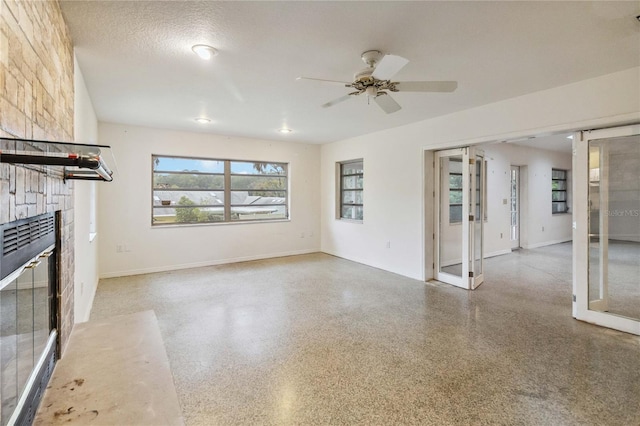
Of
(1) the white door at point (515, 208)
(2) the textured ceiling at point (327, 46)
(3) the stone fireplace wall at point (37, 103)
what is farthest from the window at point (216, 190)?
(1) the white door at point (515, 208)

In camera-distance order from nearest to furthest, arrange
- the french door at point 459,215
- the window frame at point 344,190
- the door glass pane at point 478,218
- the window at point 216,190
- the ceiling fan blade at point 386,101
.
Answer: the ceiling fan blade at point 386,101 → the french door at point 459,215 → the door glass pane at point 478,218 → the window at point 216,190 → the window frame at point 344,190

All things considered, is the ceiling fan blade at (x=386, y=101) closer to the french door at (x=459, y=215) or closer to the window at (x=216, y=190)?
the french door at (x=459, y=215)

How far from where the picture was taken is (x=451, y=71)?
2.98 meters

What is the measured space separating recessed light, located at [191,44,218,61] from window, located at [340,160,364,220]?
165 inches

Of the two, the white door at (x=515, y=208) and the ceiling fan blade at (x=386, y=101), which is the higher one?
the ceiling fan blade at (x=386, y=101)

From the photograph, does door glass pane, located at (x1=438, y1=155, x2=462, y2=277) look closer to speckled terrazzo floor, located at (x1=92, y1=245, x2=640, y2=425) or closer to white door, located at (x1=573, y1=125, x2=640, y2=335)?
speckled terrazzo floor, located at (x1=92, y1=245, x2=640, y2=425)

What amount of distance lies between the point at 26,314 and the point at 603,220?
4878mm

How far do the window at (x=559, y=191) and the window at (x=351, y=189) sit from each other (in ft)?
18.5

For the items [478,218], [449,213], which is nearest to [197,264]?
[449,213]

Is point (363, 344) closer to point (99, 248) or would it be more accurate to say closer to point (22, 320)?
point (22, 320)

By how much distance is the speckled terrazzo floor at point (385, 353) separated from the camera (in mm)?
1976

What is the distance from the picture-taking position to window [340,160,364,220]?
257 inches

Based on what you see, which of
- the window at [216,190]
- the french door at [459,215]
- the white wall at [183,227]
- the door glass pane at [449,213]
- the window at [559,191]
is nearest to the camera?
the french door at [459,215]

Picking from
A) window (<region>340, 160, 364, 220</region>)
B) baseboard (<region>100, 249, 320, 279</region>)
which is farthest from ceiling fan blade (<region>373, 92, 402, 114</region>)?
baseboard (<region>100, 249, 320, 279</region>)
